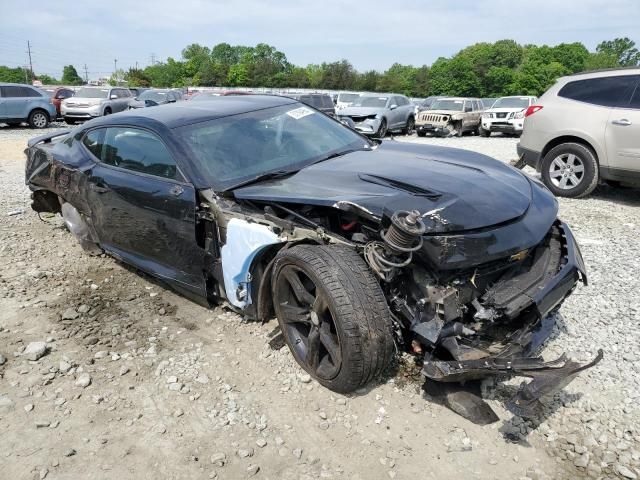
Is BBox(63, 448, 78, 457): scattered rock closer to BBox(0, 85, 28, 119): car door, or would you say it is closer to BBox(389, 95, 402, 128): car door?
BBox(389, 95, 402, 128): car door

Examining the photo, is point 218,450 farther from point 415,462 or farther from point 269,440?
point 415,462

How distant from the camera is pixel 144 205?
3701mm

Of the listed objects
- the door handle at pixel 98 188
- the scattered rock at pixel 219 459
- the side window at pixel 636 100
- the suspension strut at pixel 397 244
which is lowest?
the scattered rock at pixel 219 459

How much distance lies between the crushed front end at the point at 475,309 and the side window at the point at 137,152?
1.77 meters

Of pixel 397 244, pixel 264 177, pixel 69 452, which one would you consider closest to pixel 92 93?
pixel 264 177

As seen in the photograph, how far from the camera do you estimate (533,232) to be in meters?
2.84

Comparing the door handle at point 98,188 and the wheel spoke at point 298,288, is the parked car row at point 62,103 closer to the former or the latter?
the door handle at point 98,188

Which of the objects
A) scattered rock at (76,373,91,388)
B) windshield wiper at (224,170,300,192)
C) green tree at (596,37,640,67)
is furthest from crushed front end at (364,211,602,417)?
green tree at (596,37,640,67)

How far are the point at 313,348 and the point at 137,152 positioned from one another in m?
2.19

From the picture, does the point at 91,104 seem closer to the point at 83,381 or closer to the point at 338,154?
the point at 338,154

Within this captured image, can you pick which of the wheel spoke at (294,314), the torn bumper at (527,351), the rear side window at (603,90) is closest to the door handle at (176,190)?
the wheel spoke at (294,314)

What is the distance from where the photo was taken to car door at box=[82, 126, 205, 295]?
345 cm

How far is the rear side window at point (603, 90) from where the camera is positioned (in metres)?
6.50

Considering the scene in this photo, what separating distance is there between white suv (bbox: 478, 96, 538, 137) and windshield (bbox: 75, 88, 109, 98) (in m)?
15.5
